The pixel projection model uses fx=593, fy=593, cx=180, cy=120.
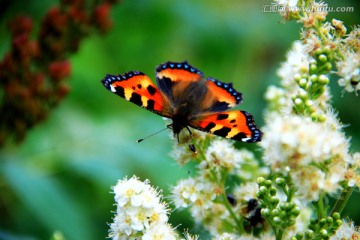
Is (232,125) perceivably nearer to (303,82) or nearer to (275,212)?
(303,82)

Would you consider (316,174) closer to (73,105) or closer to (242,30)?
(242,30)

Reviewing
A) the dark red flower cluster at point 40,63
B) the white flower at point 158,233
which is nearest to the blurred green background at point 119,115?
the dark red flower cluster at point 40,63

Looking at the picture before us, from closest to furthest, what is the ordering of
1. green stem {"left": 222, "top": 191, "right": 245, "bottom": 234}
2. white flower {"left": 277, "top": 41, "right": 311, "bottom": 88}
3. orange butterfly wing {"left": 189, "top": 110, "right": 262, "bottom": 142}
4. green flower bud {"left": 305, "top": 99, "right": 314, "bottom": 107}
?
green flower bud {"left": 305, "top": 99, "right": 314, "bottom": 107}
orange butterfly wing {"left": 189, "top": 110, "right": 262, "bottom": 142}
green stem {"left": 222, "top": 191, "right": 245, "bottom": 234}
white flower {"left": 277, "top": 41, "right": 311, "bottom": 88}

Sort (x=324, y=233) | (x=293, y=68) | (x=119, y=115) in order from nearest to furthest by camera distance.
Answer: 1. (x=324, y=233)
2. (x=293, y=68)
3. (x=119, y=115)

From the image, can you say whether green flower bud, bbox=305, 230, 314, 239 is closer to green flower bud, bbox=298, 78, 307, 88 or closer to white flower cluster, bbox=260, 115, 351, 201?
white flower cluster, bbox=260, 115, 351, 201

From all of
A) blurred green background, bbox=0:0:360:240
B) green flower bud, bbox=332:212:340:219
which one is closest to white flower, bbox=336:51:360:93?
green flower bud, bbox=332:212:340:219

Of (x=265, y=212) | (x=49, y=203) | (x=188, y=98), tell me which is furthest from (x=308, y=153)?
(x=49, y=203)
